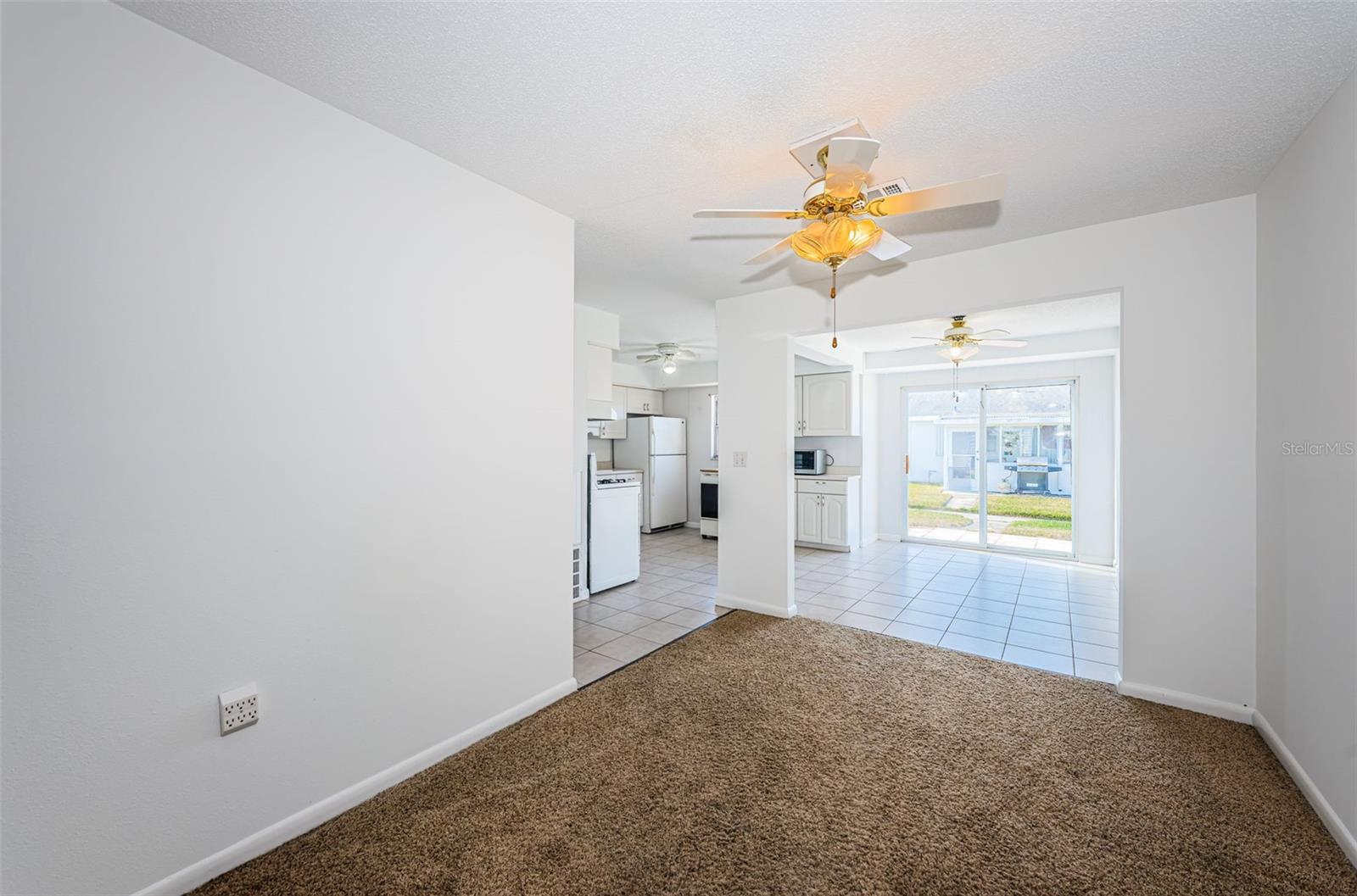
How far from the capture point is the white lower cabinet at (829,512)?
20.5 feet

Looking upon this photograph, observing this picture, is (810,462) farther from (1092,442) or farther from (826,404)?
(1092,442)

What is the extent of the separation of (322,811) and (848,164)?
273cm

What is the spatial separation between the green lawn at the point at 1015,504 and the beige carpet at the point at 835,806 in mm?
3897

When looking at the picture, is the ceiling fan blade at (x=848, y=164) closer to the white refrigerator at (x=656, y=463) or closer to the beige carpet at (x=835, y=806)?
the beige carpet at (x=835, y=806)

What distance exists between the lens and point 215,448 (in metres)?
1.59

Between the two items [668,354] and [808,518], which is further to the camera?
[808,518]

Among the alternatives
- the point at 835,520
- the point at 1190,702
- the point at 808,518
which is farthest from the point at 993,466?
the point at 1190,702

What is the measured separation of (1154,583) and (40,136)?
4.36 m

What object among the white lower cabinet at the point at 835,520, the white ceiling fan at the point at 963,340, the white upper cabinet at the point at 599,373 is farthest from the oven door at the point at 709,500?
the white ceiling fan at the point at 963,340

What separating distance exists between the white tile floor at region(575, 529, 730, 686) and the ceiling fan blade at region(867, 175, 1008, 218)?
2.60 meters

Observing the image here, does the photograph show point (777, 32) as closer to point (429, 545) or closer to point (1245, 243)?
point (429, 545)

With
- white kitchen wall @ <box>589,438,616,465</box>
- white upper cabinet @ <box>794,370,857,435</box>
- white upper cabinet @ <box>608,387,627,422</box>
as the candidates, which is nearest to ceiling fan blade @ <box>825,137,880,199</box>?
white upper cabinet @ <box>794,370,857,435</box>

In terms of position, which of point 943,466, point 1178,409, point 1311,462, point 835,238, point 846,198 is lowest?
point 943,466

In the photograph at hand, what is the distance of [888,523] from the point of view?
6996 millimetres
